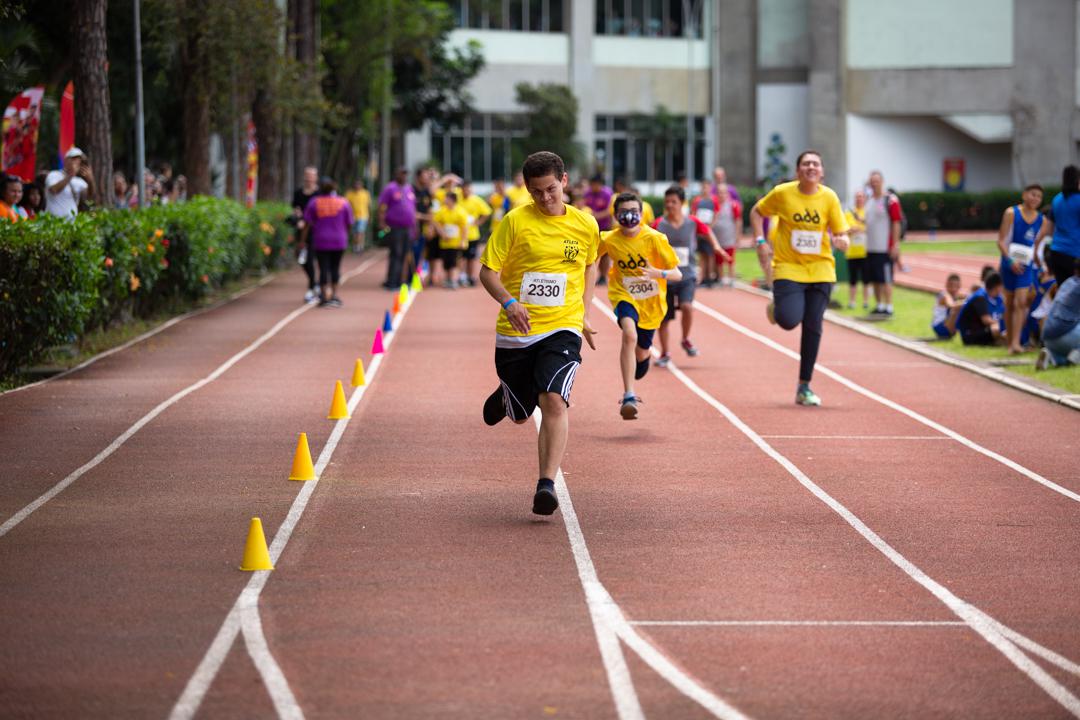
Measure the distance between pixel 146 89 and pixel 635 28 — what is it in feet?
123

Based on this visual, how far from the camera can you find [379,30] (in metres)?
51.3

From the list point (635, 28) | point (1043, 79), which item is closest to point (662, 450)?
point (1043, 79)

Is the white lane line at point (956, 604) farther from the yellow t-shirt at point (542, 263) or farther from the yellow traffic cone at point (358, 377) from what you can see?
the yellow traffic cone at point (358, 377)

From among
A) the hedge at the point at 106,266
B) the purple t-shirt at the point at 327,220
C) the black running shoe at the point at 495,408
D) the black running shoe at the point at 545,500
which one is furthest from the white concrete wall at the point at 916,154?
the black running shoe at the point at 545,500

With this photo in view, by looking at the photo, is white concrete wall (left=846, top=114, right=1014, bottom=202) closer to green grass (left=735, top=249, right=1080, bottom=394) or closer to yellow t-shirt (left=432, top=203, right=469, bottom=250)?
green grass (left=735, top=249, right=1080, bottom=394)

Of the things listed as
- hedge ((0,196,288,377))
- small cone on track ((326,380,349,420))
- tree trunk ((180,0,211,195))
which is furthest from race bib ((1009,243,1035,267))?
tree trunk ((180,0,211,195))

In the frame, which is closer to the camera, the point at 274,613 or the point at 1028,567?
the point at 274,613

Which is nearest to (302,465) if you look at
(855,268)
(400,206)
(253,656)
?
(253,656)

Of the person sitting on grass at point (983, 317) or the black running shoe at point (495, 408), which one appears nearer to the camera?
the black running shoe at point (495, 408)

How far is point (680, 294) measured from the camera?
17672 mm

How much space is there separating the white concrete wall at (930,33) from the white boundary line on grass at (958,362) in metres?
45.0

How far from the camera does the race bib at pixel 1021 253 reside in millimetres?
18062

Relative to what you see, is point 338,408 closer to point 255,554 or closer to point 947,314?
point 255,554

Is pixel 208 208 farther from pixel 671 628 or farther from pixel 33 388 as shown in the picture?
pixel 671 628
